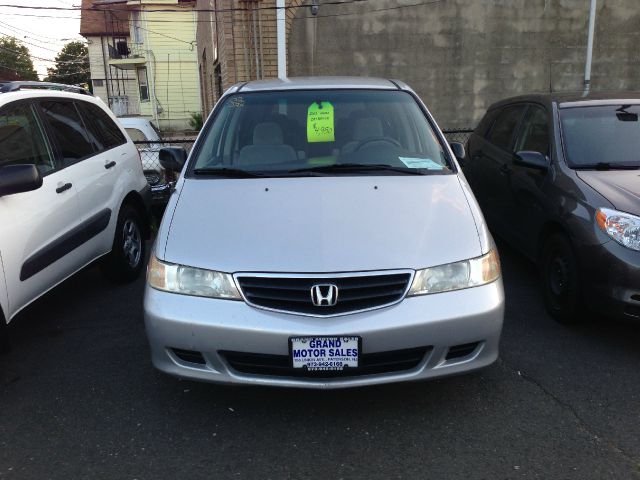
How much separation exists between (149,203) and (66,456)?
332cm

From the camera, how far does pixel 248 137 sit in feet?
12.6

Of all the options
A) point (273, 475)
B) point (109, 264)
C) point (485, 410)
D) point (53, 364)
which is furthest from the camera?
point (109, 264)

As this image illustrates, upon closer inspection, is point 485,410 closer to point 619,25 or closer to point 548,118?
point 548,118

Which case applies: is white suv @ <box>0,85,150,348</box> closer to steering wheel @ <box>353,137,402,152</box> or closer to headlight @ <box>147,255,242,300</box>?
headlight @ <box>147,255,242,300</box>

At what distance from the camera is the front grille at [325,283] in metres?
2.61

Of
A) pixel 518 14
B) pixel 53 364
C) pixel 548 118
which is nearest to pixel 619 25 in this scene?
pixel 518 14

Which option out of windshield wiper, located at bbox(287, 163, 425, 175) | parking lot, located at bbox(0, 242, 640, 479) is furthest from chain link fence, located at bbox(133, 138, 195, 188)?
windshield wiper, located at bbox(287, 163, 425, 175)

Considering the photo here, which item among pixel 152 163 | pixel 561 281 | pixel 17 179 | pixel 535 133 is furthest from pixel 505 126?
pixel 152 163

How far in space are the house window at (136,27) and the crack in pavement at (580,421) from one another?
1391 inches

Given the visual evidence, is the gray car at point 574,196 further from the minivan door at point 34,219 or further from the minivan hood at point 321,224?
the minivan door at point 34,219

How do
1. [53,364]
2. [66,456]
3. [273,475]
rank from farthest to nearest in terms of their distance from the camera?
[53,364] < [66,456] < [273,475]

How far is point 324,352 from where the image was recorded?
8.41 feet

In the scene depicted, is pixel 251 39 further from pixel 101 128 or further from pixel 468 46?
pixel 101 128

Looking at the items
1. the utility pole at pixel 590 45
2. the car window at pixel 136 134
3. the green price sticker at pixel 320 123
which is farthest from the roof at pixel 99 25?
the green price sticker at pixel 320 123
